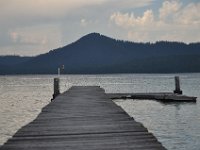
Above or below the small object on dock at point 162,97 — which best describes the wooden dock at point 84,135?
above

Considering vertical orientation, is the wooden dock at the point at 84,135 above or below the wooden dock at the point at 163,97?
above

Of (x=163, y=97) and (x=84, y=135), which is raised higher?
(x=84, y=135)

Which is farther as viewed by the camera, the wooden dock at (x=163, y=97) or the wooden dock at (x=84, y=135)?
the wooden dock at (x=163, y=97)

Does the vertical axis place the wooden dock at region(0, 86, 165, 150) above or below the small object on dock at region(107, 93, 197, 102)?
above

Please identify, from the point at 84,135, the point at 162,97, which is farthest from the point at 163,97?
the point at 84,135

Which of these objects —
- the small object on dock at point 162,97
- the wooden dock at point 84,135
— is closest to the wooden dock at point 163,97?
the small object on dock at point 162,97

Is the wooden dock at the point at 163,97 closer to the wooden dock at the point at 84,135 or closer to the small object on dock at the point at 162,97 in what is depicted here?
the small object on dock at the point at 162,97

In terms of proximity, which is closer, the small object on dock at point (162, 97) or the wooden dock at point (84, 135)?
the wooden dock at point (84, 135)

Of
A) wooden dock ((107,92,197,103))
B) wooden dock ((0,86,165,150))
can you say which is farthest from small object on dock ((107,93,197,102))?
wooden dock ((0,86,165,150))

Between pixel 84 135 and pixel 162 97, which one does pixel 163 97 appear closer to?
pixel 162 97

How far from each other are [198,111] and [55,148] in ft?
91.9

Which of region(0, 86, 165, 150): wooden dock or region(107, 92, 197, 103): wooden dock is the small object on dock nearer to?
region(107, 92, 197, 103): wooden dock

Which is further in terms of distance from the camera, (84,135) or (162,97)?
(162,97)

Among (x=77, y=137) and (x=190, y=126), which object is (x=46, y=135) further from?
(x=190, y=126)
